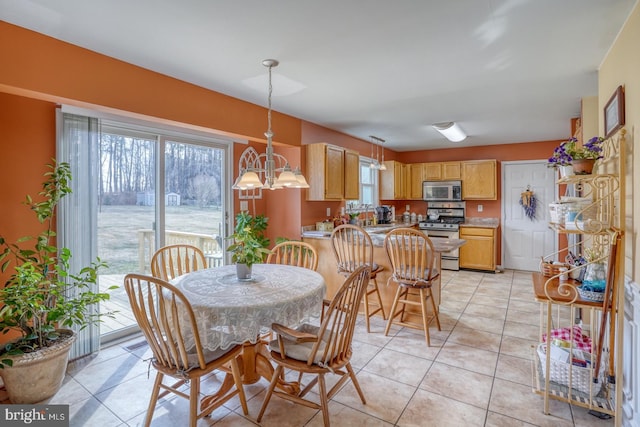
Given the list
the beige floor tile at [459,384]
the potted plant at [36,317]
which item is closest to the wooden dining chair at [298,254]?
the beige floor tile at [459,384]

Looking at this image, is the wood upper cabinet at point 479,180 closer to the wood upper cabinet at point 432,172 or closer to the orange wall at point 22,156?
the wood upper cabinet at point 432,172

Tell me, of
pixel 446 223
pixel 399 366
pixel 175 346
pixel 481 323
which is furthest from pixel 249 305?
pixel 446 223

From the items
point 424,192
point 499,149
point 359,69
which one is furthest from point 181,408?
point 499,149

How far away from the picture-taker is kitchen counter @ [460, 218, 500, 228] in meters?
6.05

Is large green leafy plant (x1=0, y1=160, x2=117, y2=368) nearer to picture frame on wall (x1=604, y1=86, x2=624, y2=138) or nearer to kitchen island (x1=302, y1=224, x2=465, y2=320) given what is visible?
kitchen island (x1=302, y1=224, x2=465, y2=320)

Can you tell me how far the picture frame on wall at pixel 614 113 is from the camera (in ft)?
6.39

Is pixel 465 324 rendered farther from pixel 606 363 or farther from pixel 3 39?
pixel 3 39

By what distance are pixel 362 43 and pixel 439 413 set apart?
8.16 feet

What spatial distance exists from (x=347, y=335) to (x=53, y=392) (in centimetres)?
207

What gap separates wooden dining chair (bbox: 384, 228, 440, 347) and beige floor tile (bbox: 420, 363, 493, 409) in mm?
458

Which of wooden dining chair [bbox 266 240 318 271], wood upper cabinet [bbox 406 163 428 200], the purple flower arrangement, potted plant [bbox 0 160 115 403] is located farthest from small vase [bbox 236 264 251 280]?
wood upper cabinet [bbox 406 163 428 200]

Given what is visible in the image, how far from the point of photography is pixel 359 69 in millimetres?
2648

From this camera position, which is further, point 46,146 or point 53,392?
point 46,146

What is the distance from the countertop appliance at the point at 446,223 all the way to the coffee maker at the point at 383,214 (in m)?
0.79
